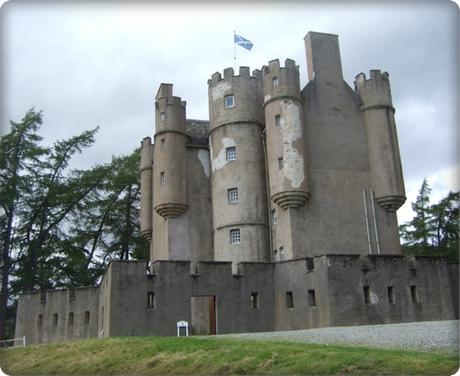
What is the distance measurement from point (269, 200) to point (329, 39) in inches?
463

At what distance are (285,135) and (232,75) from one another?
23.7 feet

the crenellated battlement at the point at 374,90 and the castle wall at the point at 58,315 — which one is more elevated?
the crenellated battlement at the point at 374,90

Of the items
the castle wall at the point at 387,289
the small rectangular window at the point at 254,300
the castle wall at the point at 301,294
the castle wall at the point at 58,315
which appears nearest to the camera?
the castle wall at the point at 387,289

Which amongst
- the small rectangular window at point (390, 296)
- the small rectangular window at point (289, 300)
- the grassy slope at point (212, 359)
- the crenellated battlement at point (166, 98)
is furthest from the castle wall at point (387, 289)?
the crenellated battlement at point (166, 98)

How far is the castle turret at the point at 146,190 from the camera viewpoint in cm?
4575

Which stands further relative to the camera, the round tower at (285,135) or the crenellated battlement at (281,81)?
the crenellated battlement at (281,81)

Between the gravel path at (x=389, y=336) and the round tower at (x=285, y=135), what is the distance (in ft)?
42.0

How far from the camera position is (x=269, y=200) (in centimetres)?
4012

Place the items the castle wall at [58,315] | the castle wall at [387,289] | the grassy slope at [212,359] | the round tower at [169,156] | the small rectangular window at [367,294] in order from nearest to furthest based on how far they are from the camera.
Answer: the grassy slope at [212,359] → the castle wall at [387,289] → the small rectangular window at [367,294] → the castle wall at [58,315] → the round tower at [169,156]

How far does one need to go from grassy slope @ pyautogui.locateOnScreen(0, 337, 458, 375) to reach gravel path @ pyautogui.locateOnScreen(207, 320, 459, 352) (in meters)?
1.58

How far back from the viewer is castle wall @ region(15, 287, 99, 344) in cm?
3688

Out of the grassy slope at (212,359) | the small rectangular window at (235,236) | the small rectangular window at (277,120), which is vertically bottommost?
the grassy slope at (212,359)

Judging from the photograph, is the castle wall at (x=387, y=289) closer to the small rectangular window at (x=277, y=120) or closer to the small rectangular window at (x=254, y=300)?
the small rectangular window at (x=254, y=300)

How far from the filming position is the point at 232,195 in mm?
40719
